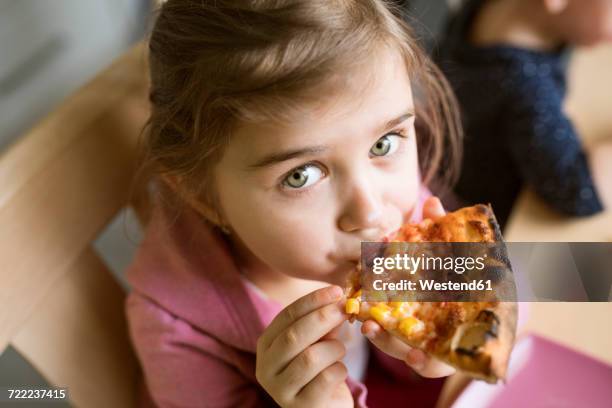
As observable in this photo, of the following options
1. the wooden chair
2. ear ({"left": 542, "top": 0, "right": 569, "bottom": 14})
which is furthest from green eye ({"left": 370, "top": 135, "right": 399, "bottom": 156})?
ear ({"left": 542, "top": 0, "right": 569, "bottom": 14})

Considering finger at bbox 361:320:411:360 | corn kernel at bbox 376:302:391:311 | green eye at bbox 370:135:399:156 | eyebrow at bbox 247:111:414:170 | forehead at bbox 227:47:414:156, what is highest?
forehead at bbox 227:47:414:156

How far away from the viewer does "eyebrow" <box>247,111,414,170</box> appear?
0.65m

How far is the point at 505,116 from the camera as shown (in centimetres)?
132

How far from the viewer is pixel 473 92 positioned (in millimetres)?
1368

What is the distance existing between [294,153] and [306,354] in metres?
0.23

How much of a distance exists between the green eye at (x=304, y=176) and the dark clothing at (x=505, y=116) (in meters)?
0.62

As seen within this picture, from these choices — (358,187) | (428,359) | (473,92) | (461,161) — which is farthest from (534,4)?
(428,359)

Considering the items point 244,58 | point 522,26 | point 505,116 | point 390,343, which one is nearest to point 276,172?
point 244,58

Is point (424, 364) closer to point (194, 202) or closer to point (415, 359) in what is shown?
point (415, 359)

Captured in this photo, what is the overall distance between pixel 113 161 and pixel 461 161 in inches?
31.2

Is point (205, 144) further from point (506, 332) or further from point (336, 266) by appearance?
point (506, 332)

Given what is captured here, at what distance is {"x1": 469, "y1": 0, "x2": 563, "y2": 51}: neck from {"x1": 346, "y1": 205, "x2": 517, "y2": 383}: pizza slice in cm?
84

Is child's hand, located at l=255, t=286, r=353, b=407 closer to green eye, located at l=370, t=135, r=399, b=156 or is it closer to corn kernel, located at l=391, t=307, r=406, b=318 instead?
corn kernel, located at l=391, t=307, r=406, b=318

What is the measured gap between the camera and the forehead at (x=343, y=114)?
25.5 inches
